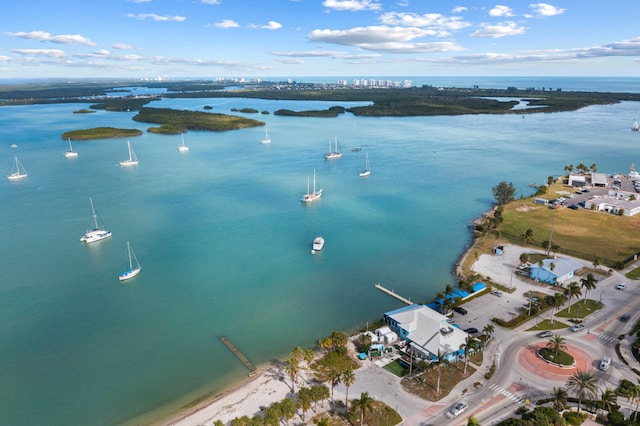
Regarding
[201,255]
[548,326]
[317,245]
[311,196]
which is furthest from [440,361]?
[311,196]

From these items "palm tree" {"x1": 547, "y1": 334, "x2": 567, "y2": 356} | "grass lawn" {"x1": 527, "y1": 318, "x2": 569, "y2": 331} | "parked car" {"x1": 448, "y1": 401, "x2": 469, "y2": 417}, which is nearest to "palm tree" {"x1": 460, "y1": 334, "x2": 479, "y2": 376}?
"parked car" {"x1": 448, "y1": 401, "x2": 469, "y2": 417}

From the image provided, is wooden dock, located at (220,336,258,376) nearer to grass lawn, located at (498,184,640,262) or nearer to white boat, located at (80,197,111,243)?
white boat, located at (80,197,111,243)

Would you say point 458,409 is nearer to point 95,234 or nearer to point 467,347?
point 467,347

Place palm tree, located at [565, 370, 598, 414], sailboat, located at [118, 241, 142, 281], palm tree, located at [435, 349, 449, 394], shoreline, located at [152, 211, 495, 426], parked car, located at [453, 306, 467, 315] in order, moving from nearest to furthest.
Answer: palm tree, located at [565, 370, 598, 414] < shoreline, located at [152, 211, 495, 426] < palm tree, located at [435, 349, 449, 394] < parked car, located at [453, 306, 467, 315] < sailboat, located at [118, 241, 142, 281]

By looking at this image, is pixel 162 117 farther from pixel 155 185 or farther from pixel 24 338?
pixel 24 338

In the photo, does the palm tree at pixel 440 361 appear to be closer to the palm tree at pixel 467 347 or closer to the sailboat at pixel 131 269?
the palm tree at pixel 467 347

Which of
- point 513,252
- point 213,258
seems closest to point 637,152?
point 513,252
